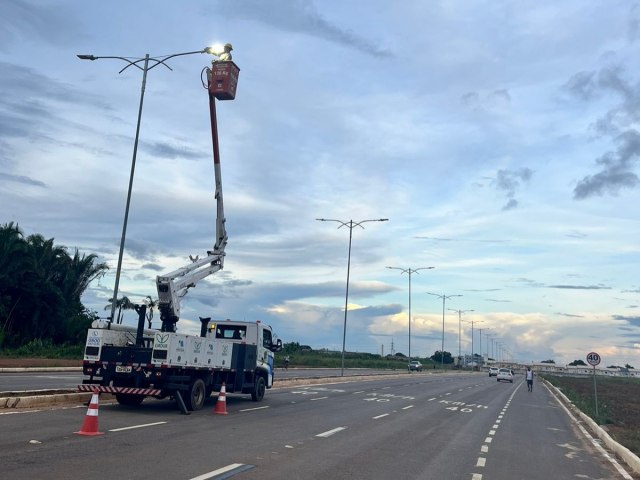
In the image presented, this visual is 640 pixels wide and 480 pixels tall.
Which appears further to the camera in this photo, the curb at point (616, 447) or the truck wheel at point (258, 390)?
the truck wheel at point (258, 390)

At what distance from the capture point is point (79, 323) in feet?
177

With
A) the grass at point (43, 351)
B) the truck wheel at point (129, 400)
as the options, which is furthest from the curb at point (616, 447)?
the grass at point (43, 351)

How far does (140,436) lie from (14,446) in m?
2.48

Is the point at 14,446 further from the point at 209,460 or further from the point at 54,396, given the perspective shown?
the point at 54,396

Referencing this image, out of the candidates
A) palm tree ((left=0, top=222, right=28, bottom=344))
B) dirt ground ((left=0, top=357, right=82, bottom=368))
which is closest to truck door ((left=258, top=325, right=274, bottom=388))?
dirt ground ((left=0, top=357, right=82, bottom=368))

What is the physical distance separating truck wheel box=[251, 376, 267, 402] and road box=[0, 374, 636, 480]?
166 centimetres

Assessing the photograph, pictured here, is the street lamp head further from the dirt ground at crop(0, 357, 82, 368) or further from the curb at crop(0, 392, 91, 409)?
the dirt ground at crop(0, 357, 82, 368)

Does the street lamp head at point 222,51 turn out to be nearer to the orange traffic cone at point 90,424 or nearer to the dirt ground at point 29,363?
the orange traffic cone at point 90,424

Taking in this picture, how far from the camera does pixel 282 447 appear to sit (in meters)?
12.1

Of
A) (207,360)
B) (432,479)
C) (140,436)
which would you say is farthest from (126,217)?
(432,479)

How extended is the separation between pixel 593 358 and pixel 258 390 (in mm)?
13266

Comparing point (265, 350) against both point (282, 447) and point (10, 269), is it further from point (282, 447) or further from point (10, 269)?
point (10, 269)

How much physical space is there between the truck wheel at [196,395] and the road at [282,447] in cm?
35

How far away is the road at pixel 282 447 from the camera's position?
9.44 meters
